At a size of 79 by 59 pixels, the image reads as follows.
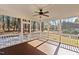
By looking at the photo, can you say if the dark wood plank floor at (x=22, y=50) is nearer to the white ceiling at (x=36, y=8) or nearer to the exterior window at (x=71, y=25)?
the white ceiling at (x=36, y=8)

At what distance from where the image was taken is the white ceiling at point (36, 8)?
295cm

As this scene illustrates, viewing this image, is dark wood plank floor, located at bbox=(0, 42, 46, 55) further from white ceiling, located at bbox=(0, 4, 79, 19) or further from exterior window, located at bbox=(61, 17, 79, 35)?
exterior window, located at bbox=(61, 17, 79, 35)

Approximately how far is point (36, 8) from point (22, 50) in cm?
98

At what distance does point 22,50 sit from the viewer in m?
3.09

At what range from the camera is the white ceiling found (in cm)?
295

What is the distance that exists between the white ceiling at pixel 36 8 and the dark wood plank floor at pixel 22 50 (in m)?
0.67

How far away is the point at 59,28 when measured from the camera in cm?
311

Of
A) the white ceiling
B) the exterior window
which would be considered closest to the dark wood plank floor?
the white ceiling

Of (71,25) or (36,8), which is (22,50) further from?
(71,25)

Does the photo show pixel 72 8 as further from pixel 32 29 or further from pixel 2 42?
pixel 2 42

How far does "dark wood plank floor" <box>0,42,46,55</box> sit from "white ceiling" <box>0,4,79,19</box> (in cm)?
67

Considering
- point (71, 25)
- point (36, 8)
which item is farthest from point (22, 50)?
point (71, 25)
